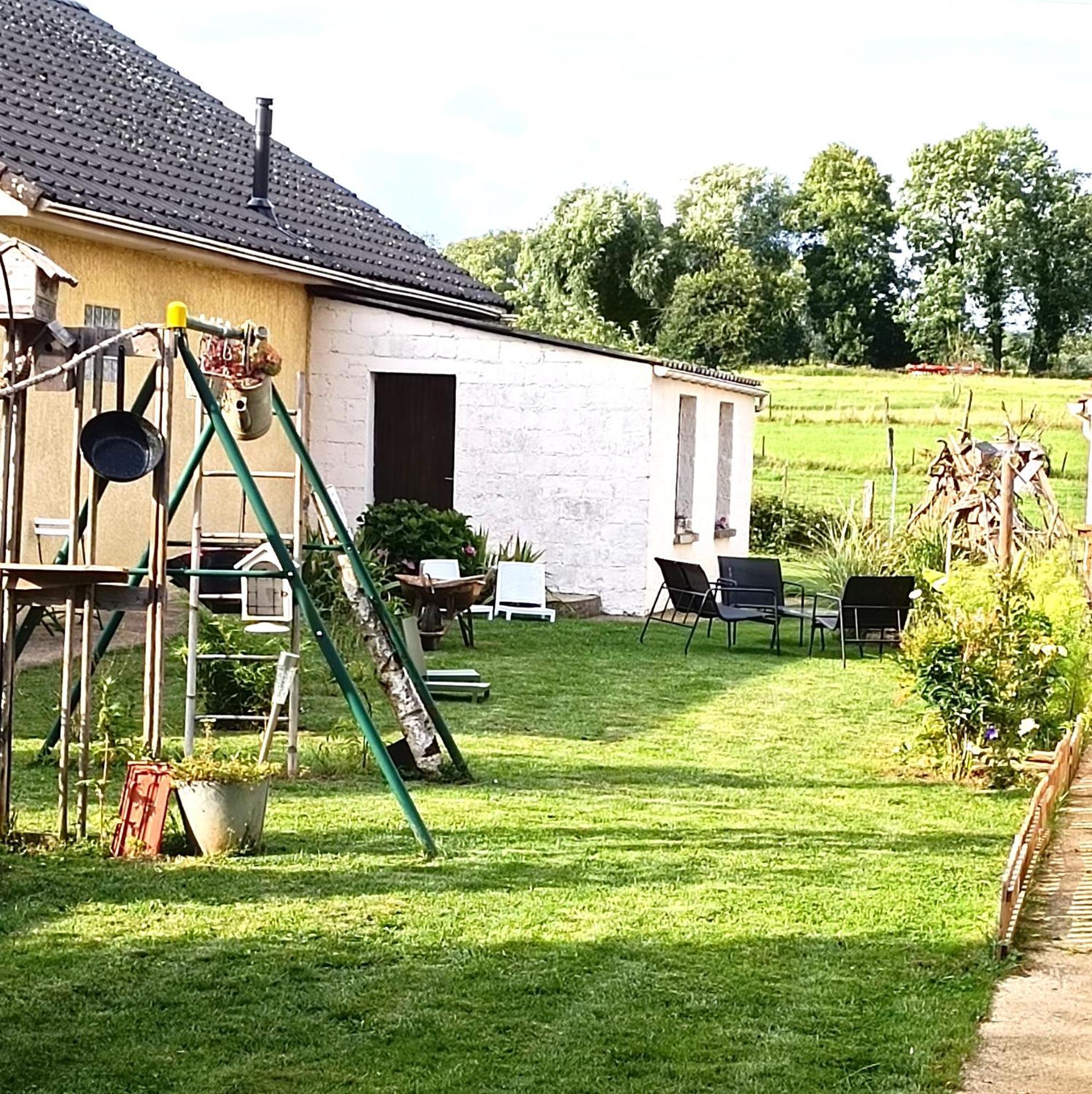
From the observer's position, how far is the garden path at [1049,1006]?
4734mm

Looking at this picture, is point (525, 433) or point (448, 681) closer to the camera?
point (448, 681)

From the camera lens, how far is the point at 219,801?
700 centimetres

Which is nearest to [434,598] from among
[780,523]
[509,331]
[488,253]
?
[509,331]

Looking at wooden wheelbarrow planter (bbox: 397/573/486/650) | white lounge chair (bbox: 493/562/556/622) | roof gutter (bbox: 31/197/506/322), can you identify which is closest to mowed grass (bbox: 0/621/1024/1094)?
wooden wheelbarrow planter (bbox: 397/573/486/650)

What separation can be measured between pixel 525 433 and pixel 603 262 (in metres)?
38.2

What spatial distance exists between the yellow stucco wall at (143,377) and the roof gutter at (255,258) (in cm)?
37

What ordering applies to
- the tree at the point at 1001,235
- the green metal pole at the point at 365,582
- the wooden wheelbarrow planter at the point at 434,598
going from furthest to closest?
the tree at the point at 1001,235
the wooden wheelbarrow planter at the point at 434,598
the green metal pole at the point at 365,582

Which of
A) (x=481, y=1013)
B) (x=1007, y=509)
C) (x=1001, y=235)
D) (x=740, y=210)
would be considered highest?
(x=740, y=210)

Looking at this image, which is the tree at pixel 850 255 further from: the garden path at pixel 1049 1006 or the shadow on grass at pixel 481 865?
the garden path at pixel 1049 1006

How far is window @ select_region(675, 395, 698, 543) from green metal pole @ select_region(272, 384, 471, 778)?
1035 cm

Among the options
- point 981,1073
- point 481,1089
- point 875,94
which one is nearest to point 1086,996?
point 981,1073

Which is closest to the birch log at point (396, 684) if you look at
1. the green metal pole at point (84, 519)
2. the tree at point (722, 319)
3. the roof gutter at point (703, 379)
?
the green metal pole at point (84, 519)

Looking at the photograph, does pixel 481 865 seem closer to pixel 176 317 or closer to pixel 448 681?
pixel 176 317

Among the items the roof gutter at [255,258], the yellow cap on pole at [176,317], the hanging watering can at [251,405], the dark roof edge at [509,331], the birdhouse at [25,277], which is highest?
the roof gutter at [255,258]
